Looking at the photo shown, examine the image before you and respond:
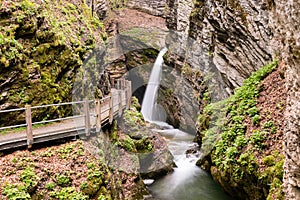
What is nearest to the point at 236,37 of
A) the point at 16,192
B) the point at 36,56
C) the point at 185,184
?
the point at 185,184

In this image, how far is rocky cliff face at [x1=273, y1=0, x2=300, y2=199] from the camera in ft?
8.97

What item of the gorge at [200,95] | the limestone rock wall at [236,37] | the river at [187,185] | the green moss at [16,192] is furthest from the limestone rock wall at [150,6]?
the green moss at [16,192]

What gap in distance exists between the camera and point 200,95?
15.5 m

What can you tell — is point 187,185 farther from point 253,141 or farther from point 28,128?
point 28,128

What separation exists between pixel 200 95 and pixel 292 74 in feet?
40.7

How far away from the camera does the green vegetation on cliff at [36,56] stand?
297 inches

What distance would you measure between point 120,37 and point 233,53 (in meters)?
15.8

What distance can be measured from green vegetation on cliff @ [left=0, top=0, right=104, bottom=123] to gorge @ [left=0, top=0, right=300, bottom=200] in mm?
33

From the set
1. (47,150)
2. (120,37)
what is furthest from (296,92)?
(120,37)

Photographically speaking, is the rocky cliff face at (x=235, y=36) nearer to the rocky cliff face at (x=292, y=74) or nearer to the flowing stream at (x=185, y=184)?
the rocky cliff face at (x=292, y=74)

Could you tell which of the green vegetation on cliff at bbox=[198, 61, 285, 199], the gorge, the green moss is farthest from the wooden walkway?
the green vegetation on cliff at bbox=[198, 61, 285, 199]

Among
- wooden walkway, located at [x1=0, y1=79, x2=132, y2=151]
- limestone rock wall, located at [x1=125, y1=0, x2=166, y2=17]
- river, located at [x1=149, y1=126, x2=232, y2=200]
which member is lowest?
river, located at [x1=149, y1=126, x2=232, y2=200]

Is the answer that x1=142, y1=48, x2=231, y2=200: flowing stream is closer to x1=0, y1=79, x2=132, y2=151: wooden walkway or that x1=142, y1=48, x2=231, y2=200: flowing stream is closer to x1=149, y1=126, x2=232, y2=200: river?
x1=149, y1=126, x2=232, y2=200: river

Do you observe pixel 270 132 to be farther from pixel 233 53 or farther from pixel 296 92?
pixel 233 53
